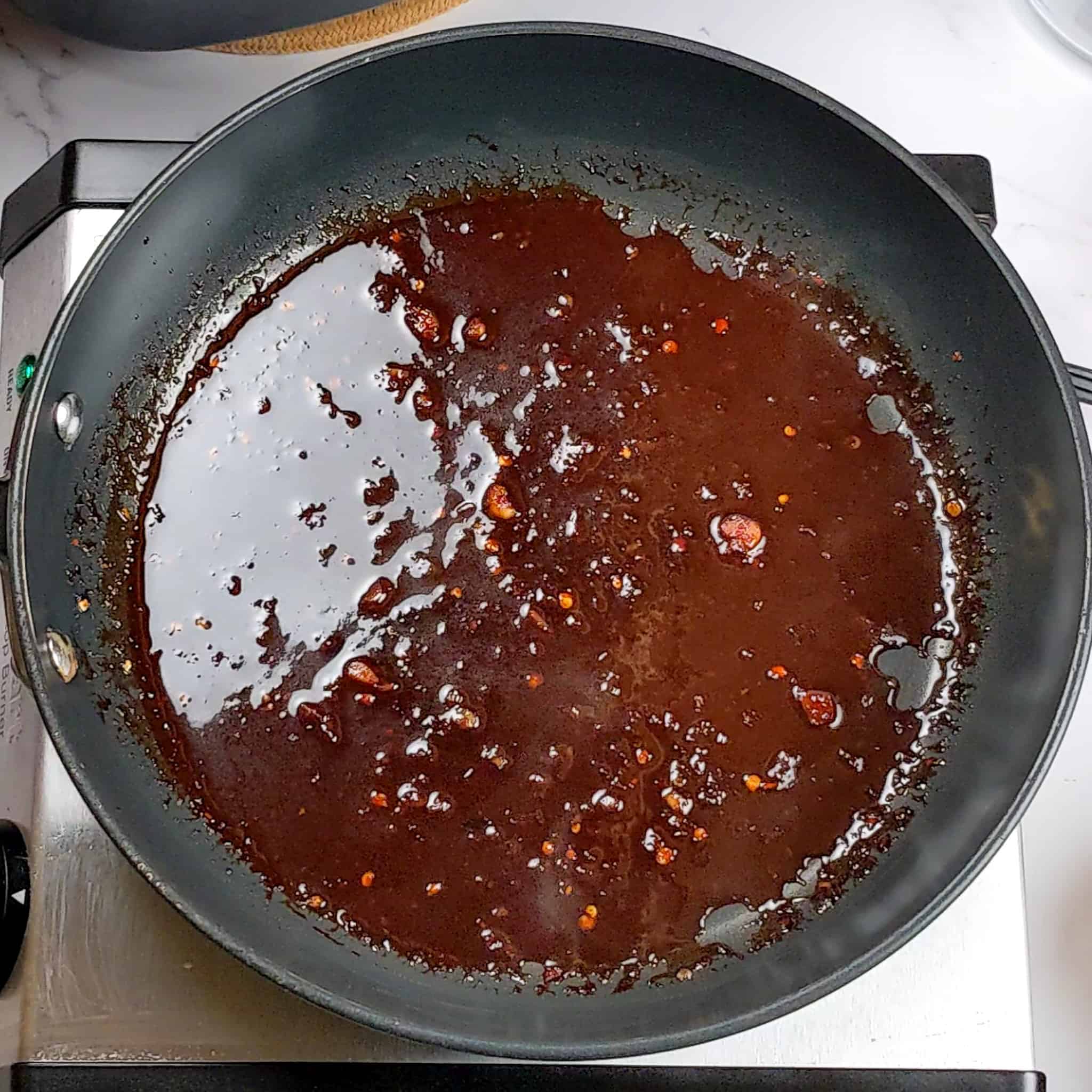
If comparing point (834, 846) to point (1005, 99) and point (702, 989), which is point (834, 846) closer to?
point (702, 989)

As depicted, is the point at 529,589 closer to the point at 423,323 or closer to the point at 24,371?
the point at 423,323

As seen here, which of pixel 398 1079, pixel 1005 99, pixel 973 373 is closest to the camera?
pixel 398 1079

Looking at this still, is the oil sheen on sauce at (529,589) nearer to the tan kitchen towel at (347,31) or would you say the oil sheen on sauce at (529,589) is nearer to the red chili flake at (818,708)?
the red chili flake at (818,708)

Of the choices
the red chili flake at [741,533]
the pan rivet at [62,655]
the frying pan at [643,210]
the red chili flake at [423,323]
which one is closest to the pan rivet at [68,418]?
the frying pan at [643,210]

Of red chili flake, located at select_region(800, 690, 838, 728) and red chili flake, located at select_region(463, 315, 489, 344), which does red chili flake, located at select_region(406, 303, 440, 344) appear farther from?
red chili flake, located at select_region(800, 690, 838, 728)

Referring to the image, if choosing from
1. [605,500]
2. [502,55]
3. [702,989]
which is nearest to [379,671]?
[605,500]

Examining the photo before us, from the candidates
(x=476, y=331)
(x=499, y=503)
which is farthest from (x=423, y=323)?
(x=499, y=503)

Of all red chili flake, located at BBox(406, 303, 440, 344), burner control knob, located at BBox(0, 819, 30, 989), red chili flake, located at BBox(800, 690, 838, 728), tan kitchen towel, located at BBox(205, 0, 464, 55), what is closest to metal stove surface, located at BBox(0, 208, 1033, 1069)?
burner control knob, located at BBox(0, 819, 30, 989)
